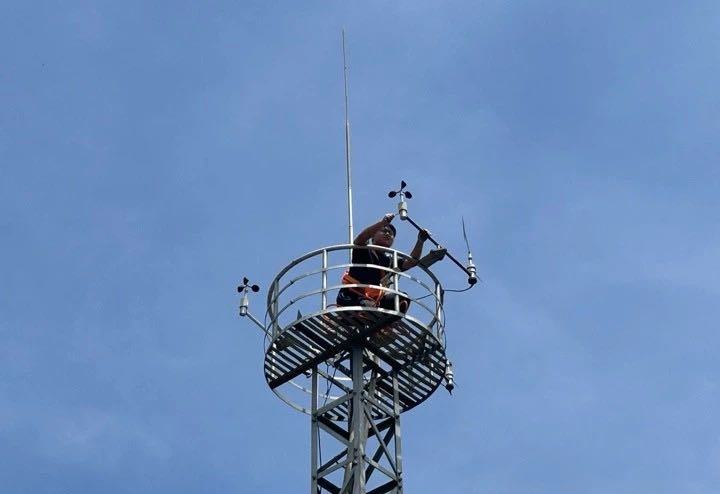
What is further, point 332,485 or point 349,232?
point 349,232

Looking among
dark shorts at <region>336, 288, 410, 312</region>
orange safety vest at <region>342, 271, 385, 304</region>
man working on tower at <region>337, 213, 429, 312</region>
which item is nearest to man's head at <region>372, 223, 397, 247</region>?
man working on tower at <region>337, 213, 429, 312</region>

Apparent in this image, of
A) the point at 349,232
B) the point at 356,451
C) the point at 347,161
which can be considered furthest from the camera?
the point at 347,161

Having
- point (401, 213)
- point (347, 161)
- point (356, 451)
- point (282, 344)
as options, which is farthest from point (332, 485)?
point (347, 161)

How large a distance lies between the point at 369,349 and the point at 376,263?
66.8 inches

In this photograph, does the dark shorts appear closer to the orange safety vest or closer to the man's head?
the orange safety vest

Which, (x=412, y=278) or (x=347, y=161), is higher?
(x=347, y=161)

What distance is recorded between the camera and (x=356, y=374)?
29797 millimetres

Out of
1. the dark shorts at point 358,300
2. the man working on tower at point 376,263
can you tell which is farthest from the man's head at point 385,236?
the dark shorts at point 358,300

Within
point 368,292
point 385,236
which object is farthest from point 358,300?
point 385,236

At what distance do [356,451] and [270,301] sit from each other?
3589 millimetres

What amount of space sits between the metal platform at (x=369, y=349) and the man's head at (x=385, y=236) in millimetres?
1779

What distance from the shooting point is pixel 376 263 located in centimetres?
3062

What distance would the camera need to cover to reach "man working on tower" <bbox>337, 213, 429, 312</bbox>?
2973cm

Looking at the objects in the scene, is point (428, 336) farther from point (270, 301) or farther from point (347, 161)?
point (347, 161)
